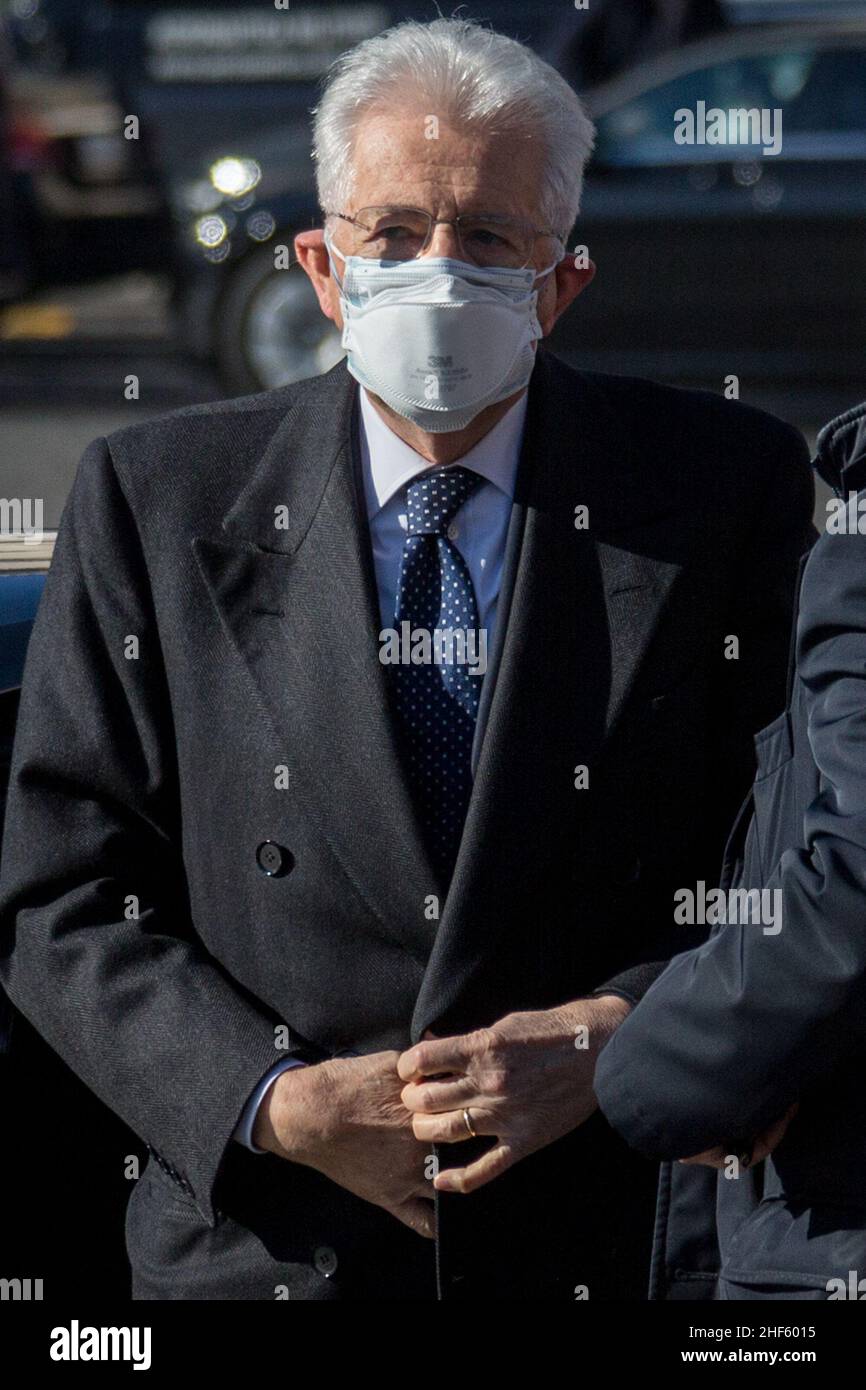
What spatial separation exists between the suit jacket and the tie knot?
0.07m

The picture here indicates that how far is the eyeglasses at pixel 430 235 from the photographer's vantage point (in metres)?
2.26

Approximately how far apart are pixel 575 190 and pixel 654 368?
21.9 feet

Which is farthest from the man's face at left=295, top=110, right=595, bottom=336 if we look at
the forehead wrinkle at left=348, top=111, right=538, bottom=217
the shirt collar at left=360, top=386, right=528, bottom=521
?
the shirt collar at left=360, top=386, right=528, bottom=521

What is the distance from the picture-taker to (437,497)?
233 cm

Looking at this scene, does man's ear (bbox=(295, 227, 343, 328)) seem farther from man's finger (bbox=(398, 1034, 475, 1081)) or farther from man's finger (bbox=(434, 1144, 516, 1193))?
man's finger (bbox=(434, 1144, 516, 1193))

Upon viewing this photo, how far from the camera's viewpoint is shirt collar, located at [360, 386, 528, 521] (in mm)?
2377

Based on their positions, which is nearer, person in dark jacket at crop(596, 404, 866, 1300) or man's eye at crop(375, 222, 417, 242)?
person in dark jacket at crop(596, 404, 866, 1300)

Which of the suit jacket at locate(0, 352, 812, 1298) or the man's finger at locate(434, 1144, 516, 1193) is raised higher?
the suit jacket at locate(0, 352, 812, 1298)

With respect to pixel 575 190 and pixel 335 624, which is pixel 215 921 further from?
pixel 575 190

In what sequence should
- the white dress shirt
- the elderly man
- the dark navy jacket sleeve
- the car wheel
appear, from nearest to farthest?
the dark navy jacket sleeve
the elderly man
the white dress shirt
the car wheel

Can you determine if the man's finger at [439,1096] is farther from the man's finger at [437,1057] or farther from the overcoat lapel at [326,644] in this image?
the overcoat lapel at [326,644]

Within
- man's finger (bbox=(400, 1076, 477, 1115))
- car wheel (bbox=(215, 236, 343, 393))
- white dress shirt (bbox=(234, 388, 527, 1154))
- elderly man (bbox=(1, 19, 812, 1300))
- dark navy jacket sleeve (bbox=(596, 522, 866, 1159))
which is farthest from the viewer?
car wheel (bbox=(215, 236, 343, 393))

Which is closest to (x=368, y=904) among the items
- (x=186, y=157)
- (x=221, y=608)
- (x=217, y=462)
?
(x=221, y=608)

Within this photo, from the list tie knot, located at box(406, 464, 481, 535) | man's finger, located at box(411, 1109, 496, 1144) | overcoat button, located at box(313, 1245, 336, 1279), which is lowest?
overcoat button, located at box(313, 1245, 336, 1279)
